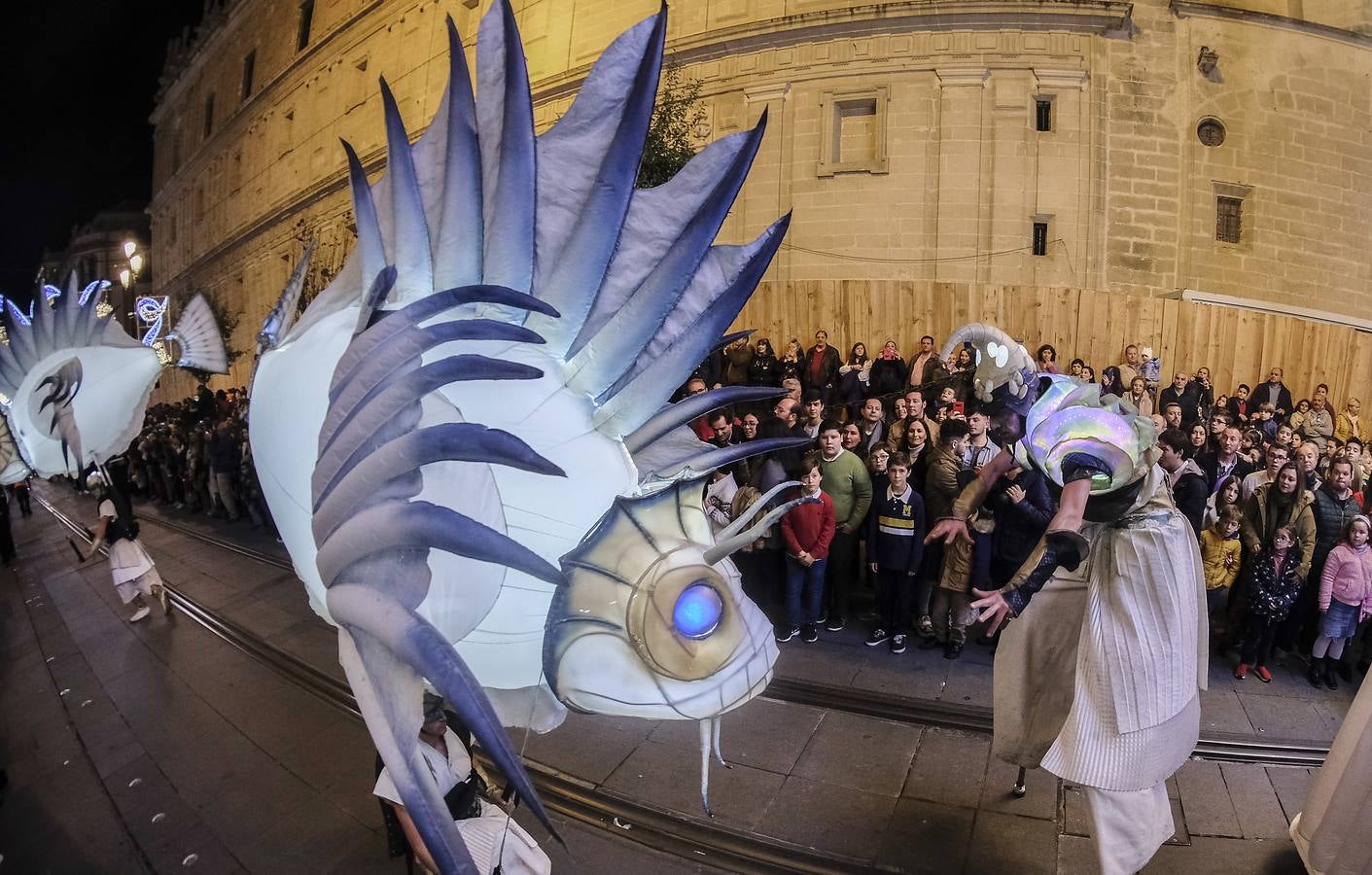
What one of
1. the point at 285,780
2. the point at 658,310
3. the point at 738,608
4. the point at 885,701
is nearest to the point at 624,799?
the point at 285,780

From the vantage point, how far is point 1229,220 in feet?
40.6

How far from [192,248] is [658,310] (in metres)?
3.71

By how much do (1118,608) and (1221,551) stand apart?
358cm

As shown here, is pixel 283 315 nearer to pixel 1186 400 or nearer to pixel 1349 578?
pixel 1349 578

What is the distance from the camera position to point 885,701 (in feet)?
13.5

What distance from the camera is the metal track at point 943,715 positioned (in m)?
3.65

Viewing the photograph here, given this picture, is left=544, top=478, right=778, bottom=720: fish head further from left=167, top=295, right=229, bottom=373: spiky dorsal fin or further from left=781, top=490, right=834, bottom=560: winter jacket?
left=781, top=490, right=834, bottom=560: winter jacket

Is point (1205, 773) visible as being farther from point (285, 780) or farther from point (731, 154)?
point (285, 780)

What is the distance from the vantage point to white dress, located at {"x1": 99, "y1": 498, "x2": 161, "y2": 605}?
178 inches

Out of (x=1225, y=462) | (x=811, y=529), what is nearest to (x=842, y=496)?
(x=811, y=529)

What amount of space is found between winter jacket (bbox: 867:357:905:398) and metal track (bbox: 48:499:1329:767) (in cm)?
489

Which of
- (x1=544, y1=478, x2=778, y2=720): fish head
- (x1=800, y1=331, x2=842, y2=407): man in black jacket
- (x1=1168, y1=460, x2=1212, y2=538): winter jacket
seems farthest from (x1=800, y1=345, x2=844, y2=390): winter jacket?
(x1=544, y1=478, x2=778, y2=720): fish head

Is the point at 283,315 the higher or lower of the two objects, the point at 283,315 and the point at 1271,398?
the higher

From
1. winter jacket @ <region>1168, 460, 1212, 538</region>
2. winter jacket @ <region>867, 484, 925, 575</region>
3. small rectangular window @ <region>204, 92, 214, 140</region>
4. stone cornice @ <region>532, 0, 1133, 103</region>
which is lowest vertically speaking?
winter jacket @ <region>867, 484, 925, 575</region>
